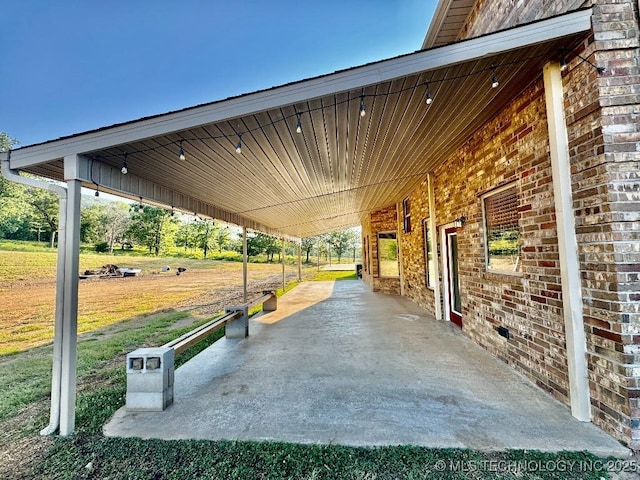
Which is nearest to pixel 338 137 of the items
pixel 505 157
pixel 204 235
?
pixel 505 157

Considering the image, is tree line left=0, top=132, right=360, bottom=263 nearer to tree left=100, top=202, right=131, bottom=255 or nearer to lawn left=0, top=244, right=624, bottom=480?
tree left=100, top=202, right=131, bottom=255

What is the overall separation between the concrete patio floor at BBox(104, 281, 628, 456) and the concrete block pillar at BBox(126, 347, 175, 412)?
0.09m

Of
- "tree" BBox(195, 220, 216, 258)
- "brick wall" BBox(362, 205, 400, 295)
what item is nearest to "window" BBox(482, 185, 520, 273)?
"brick wall" BBox(362, 205, 400, 295)

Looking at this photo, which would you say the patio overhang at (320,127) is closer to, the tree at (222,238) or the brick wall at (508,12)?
the brick wall at (508,12)

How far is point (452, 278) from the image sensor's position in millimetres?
5750

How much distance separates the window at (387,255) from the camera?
1054 cm

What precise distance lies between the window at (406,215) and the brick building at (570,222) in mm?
4293

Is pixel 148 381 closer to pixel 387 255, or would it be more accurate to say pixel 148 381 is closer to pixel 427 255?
pixel 427 255

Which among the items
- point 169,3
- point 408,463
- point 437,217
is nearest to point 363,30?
point 169,3

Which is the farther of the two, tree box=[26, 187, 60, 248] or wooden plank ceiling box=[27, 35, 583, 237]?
tree box=[26, 187, 60, 248]

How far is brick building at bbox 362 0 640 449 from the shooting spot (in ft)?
6.93

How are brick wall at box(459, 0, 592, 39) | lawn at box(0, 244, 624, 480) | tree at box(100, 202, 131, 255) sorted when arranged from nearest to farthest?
lawn at box(0, 244, 624, 480) → brick wall at box(459, 0, 592, 39) → tree at box(100, 202, 131, 255)

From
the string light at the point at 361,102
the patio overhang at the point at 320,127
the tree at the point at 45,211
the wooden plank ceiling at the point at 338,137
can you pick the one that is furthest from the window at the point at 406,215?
the tree at the point at 45,211

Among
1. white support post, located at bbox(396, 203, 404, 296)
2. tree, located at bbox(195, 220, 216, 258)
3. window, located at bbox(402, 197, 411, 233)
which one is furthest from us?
tree, located at bbox(195, 220, 216, 258)
